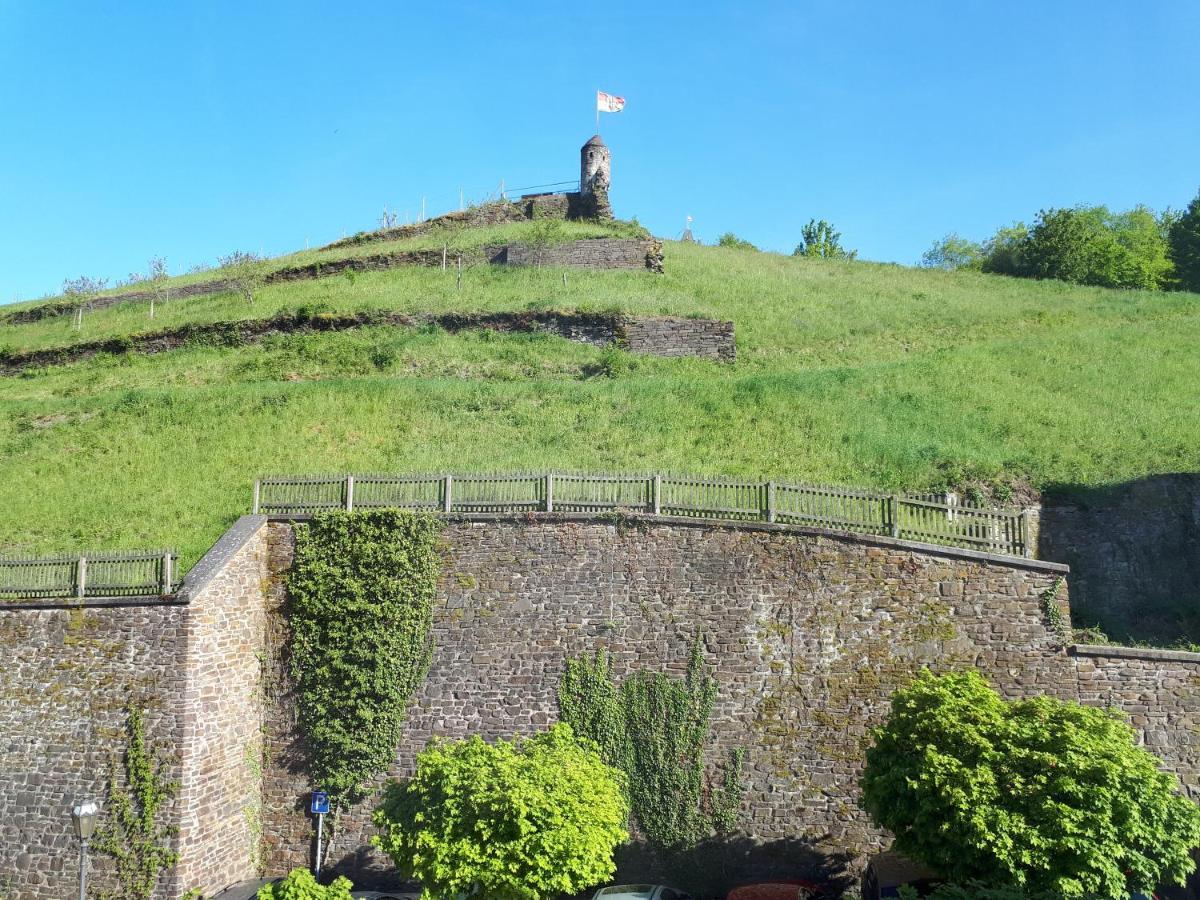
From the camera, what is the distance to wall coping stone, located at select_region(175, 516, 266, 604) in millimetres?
15008

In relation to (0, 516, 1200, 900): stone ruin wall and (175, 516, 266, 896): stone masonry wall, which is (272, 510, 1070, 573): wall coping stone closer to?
(0, 516, 1200, 900): stone ruin wall

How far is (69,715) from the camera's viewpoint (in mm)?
15164

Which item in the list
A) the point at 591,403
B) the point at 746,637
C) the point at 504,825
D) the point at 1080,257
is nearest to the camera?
the point at 504,825

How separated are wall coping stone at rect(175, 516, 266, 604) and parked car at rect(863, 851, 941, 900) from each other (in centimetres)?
1157

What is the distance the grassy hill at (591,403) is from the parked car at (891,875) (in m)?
8.17

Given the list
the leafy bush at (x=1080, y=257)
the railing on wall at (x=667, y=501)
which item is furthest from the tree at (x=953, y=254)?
the railing on wall at (x=667, y=501)

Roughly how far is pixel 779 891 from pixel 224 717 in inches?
373

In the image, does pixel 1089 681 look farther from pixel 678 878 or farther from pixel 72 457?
pixel 72 457

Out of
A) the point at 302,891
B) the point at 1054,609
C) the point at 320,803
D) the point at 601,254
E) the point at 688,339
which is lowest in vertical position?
the point at 320,803

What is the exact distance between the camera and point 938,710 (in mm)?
12148

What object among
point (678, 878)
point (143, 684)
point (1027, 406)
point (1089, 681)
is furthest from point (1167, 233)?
point (143, 684)

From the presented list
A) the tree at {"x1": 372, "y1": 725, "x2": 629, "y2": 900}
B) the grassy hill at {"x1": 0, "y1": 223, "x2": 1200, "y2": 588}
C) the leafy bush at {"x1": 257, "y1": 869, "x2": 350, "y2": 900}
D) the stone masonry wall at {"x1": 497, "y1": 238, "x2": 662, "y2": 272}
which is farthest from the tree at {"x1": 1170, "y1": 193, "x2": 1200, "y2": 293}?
the leafy bush at {"x1": 257, "y1": 869, "x2": 350, "y2": 900}

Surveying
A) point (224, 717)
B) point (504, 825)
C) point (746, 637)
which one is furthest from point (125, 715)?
point (746, 637)

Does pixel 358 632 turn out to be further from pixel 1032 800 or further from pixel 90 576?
pixel 1032 800
